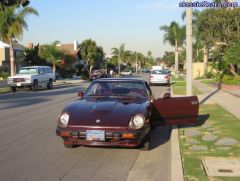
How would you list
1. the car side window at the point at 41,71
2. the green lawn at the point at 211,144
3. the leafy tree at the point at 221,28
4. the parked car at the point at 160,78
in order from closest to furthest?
the green lawn at the point at 211,144, the car side window at the point at 41,71, the leafy tree at the point at 221,28, the parked car at the point at 160,78

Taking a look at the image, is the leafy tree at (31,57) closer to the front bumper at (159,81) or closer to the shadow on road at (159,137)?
the front bumper at (159,81)

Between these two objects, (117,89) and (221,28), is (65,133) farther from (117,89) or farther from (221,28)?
(221,28)

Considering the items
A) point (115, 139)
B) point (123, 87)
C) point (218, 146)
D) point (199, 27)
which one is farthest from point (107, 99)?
point (199, 27)

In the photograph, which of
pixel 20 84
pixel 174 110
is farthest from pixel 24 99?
pixel 174 110

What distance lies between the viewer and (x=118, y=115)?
27.8 feet

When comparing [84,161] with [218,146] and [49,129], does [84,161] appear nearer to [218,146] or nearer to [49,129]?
[218,146]

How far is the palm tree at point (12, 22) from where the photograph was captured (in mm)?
35312

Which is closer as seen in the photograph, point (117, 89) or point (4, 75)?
point (117, 89)

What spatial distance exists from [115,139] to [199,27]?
32308 mm

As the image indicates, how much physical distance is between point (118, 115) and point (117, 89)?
1.91 metres

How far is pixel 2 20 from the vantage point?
115ft

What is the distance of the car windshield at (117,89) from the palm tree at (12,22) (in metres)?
26.4

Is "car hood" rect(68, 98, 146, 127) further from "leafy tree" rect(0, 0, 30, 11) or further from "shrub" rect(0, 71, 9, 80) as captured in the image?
"shrub" rect(0, 71, 9, 80)

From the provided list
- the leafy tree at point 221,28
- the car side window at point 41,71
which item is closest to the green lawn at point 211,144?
the leafy tree at point 221,28
